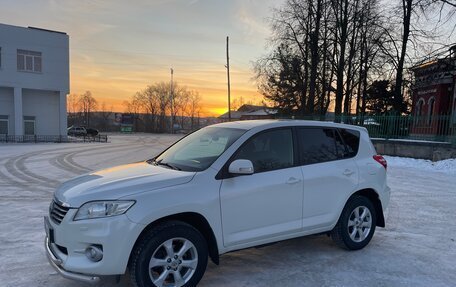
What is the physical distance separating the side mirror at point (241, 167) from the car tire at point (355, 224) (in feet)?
6.33

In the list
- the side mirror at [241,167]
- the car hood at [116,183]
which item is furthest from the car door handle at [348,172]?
the car hood at [116,183]

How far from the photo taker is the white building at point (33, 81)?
38.0 m

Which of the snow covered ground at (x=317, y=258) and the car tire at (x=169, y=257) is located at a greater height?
the car tire at (x=169, y=257)

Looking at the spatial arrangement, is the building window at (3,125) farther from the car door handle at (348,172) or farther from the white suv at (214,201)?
the car door handle at (348,172)

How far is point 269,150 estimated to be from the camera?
15.7 feet

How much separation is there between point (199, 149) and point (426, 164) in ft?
48.7

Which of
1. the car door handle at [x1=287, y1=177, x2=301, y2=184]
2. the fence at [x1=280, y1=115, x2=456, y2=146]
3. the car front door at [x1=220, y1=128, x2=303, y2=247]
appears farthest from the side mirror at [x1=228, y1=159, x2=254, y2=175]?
the fence at [x1=280, y1=115, x2=456, y2=146]

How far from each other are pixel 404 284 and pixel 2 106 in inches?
1668

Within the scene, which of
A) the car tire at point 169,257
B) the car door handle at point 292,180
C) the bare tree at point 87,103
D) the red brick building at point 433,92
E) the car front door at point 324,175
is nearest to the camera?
the car tire at point 169,257

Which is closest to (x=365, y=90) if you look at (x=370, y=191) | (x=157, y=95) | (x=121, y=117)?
(x=370, y=191)

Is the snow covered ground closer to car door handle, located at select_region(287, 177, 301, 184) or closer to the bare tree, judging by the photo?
car door handle, located at select_region(287, 177, 301, 184)

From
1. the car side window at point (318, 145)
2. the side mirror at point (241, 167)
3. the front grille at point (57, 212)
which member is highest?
the car side window at point (318, 145)

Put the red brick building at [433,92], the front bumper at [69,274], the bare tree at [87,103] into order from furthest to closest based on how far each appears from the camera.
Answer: the bare tree at [87,103] → the red brick building at [433,92] → the front bumper at [69,274]

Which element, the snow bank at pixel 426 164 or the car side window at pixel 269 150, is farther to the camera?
the snow bank at pixel 426 164
